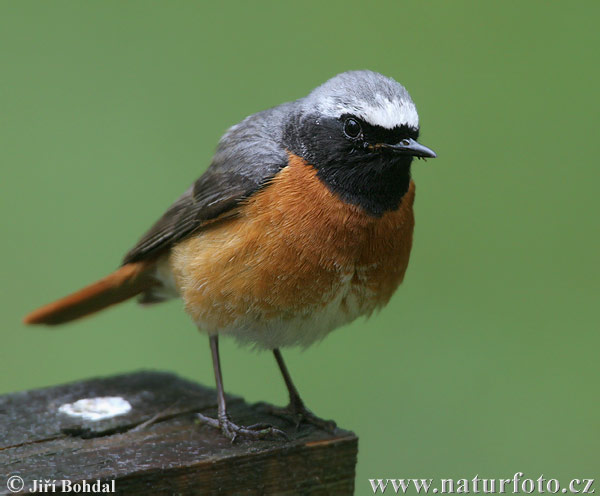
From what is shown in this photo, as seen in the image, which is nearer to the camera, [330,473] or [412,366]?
[330,473]

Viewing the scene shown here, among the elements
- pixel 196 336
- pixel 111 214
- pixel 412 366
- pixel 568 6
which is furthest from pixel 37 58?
pixel 568 6

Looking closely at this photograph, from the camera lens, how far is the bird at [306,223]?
475 centimetres

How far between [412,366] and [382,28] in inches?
137

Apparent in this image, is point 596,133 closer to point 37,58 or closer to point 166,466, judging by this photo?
point 37,58

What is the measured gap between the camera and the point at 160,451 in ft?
14.2

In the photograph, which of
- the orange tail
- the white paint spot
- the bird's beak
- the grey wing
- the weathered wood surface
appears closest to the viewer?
the weathered wood surface

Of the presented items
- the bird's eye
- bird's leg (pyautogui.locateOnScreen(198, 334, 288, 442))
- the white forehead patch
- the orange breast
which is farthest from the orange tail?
the white forehead patch

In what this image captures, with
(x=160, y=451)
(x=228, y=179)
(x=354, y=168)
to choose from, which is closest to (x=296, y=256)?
(x=354, y=168)

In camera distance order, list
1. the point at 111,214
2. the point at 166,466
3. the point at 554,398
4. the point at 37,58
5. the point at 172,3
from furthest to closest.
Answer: the point at 172,3
the point at 37,58
the point at 111,214
the point at 554,398
the point at 166,466

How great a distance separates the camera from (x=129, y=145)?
24.7 ft

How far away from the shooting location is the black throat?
480cm

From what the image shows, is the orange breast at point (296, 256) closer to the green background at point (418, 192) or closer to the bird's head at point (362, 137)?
the bird's head at point (362, 137)

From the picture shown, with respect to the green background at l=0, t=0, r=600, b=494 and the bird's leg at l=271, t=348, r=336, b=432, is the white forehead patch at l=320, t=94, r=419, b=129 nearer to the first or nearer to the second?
the bird's leg at l=271, t=348, r=336, b=432

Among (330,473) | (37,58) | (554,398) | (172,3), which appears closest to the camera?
(330,473)
